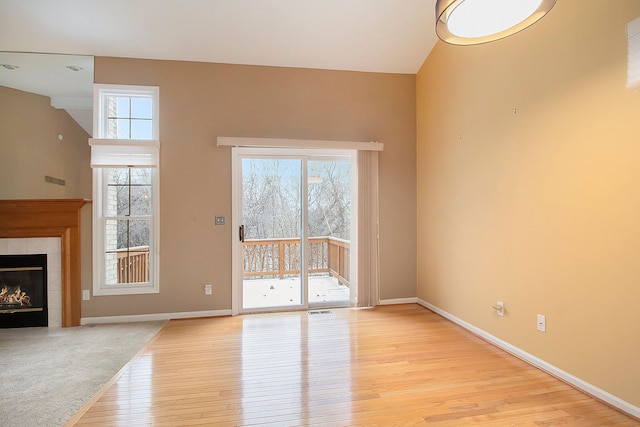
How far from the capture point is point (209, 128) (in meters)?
→ 3.73

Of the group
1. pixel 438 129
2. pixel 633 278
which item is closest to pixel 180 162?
pixel 438 129

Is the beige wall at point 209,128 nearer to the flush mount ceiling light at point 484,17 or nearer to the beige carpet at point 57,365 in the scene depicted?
the beige carpet at point 57,365

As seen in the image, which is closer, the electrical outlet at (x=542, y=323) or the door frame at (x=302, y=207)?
the electrical outlet at (x=542, y=323)

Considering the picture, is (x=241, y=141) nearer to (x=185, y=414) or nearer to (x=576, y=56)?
(x=185, y=414)

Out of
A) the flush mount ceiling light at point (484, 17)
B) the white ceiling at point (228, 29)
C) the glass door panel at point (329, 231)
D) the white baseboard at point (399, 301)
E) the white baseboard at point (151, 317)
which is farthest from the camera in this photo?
the white baseboard at point (399, 301)

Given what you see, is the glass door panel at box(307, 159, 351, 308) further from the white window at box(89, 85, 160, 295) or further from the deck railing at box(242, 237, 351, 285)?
the white window at box(89, 85, 160, 295)

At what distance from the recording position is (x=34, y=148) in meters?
3.47

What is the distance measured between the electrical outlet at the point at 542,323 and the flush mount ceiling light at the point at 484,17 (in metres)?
Answer: 2.15

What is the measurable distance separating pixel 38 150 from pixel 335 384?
4178 millimetres

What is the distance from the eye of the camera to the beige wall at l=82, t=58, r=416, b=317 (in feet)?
11.9

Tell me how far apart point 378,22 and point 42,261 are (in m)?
4.78

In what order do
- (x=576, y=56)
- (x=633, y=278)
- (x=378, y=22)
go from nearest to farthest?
(x=633, y=278), (x=576, y=56), (x=378, y=22)

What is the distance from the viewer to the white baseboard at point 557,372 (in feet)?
6.18

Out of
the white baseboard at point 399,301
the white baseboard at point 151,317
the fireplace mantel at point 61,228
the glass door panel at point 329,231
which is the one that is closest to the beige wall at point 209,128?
the white baseboard at point 151,317
